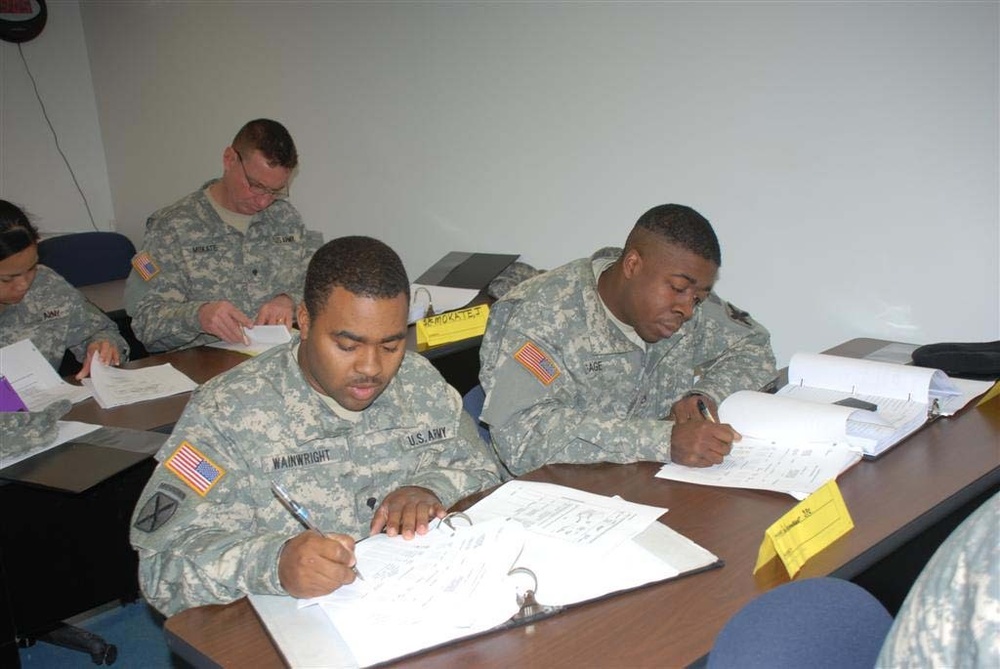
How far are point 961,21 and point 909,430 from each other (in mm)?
1257

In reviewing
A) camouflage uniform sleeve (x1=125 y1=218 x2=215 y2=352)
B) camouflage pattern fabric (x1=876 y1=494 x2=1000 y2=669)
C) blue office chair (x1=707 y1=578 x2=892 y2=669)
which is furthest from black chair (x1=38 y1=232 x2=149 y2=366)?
camouflage pattern fabric (x1=876 y1=494 x2=1000 y2=669)

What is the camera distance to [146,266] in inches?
124

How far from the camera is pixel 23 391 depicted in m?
2.46

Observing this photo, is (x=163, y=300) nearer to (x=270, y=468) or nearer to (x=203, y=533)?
(x=270, y=468)

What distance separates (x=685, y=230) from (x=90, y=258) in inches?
132

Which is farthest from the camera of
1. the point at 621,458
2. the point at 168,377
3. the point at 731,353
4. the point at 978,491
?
the point at 168,377

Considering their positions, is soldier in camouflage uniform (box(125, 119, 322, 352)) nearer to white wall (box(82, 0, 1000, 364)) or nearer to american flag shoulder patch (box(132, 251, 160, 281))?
american flag shoulder patch (box(132, 251, 160, 281))

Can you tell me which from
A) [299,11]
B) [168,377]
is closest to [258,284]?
[168,377]

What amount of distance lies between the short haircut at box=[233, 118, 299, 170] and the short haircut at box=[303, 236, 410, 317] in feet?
5.12

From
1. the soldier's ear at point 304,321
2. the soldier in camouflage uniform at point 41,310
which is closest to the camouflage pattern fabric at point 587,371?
the soldier's ear at point 304,321

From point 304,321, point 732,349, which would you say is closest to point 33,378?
point 304,321

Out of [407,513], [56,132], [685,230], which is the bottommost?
[407,513]

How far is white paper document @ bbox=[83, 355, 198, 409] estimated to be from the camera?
8.05ft

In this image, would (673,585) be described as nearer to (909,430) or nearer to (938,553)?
(938,553)
